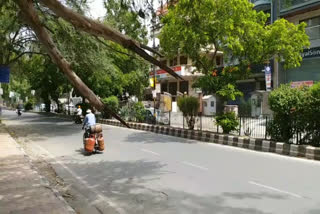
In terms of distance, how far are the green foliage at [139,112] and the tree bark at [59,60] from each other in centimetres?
1968

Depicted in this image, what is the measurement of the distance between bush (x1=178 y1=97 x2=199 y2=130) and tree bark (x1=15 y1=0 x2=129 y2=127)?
13.4 m

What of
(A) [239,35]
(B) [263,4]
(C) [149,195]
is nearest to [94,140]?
(C) [149,195]

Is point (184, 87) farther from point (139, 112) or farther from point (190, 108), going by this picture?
point (190, 108)

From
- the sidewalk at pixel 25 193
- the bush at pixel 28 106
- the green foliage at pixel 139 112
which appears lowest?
the sidewalk at pixel 25 193

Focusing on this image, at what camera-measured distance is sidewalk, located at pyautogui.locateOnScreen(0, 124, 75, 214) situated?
4.91 m

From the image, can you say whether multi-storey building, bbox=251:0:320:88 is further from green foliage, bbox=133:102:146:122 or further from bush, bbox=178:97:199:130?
green foliage, bbox=133:102:146:122

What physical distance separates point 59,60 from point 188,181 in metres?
4.20

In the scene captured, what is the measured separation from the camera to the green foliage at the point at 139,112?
2379 cm

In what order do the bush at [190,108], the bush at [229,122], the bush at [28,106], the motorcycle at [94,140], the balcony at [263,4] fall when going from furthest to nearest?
the bush at [28,106], the balcony at [263,4], the bush at [190,108], the bush at [229,122], the motorcycle at [94,140]

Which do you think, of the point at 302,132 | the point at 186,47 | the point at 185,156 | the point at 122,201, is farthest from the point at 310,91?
the point at 122,201

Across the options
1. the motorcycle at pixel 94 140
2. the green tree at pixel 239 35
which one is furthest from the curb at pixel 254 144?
the motorcycle at pixel 94 140

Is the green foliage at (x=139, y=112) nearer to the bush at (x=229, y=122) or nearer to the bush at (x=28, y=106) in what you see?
the bush at (x=229, y=122)

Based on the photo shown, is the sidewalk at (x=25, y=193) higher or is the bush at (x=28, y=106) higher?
the bush at (x=28, y=106)

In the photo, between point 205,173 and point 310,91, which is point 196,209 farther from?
point 310,91
